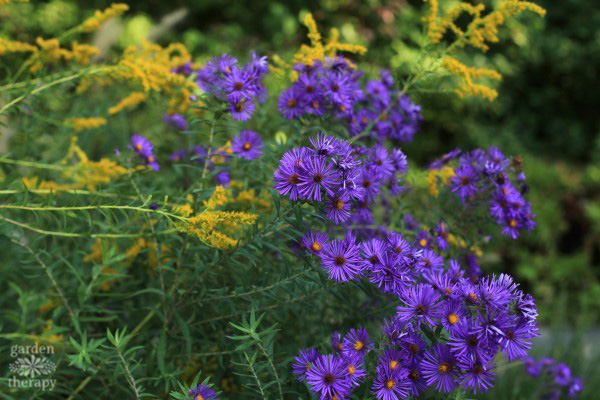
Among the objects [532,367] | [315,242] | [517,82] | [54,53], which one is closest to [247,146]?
[315,242]

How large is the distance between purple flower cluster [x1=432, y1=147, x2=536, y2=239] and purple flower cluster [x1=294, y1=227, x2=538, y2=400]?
48 cm

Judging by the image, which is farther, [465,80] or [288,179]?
[465,80]

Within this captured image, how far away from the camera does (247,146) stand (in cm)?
174

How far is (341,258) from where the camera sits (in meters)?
1.36

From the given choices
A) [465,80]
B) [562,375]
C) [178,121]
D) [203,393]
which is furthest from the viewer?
[178,121]

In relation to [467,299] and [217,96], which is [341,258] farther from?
[217,96]

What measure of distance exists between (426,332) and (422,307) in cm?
6

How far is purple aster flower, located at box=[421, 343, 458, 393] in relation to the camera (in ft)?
4.05

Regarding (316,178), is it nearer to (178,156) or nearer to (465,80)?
(465,80)

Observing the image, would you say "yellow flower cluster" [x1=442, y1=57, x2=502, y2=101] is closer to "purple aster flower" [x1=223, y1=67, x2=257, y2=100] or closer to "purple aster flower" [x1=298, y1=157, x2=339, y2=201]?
"purple aster flower" [x1=223, y1=67, x2=257, y2=100]

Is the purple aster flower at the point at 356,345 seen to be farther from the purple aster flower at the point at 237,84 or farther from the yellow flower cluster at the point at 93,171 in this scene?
the yellow flower cluster at the point at 93,171

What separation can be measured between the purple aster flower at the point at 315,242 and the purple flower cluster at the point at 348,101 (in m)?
0.51

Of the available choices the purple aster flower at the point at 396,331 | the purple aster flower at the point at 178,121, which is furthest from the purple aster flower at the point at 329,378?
the purple aster flower at the point at 178,121

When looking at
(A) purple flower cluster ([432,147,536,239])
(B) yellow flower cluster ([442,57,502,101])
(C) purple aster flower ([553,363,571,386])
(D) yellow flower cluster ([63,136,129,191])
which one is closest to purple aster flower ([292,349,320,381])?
(A) purple flower cluster ([432,147,536,239])
